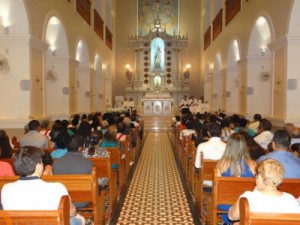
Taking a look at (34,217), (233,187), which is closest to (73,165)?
(233,187)

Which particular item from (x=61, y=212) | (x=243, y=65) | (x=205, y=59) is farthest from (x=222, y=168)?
(x=205, y=59)

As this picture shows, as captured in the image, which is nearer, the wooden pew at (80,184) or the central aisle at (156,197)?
the wooden pew at (80,184)

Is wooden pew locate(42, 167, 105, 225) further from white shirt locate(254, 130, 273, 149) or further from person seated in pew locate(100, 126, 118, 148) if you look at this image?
white shirt locate(254, 130, 273, 149)

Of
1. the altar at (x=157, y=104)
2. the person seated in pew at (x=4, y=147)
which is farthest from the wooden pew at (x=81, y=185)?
the altar at (x=157, y=104)

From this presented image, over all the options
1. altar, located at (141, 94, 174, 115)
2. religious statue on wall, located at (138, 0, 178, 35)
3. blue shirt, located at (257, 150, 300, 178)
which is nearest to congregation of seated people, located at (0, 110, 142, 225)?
blue shirt, located at (257, 150, 300, 178)

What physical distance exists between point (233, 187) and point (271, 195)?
1.13m

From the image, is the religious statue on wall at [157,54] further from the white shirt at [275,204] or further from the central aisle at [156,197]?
the white shirt at [275,204]

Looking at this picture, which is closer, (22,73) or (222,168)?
(222,168)

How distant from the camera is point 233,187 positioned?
399 centimetres

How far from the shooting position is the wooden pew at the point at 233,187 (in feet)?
12.5

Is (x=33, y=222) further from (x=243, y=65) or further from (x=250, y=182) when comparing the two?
(x=243, y=65)

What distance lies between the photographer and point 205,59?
24438 mm

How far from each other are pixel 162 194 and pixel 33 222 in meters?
4.38

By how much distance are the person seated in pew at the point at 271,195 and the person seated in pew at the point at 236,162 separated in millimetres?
1337
